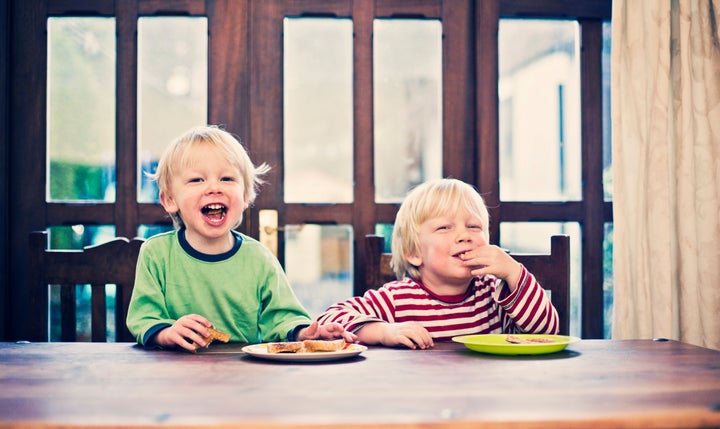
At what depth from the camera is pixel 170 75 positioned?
2648 mm

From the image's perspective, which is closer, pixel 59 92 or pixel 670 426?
pixel 670 426

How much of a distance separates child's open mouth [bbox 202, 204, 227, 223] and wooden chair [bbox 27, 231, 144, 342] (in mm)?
224

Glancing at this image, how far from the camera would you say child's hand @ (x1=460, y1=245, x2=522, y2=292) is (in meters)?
1.62

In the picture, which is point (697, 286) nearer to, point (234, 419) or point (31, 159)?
point (234, 419)

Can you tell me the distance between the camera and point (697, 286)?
2477mm

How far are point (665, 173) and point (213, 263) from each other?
1534 mm

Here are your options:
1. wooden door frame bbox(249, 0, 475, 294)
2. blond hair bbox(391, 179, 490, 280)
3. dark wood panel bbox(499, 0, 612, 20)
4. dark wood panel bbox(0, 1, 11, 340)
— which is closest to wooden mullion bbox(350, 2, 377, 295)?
wooden door frame bbox(249, 0, 475, 294)

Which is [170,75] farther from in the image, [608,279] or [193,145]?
[608,279]

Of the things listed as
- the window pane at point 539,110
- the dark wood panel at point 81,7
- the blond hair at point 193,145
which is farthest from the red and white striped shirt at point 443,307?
the dark wood panel at point 81,7

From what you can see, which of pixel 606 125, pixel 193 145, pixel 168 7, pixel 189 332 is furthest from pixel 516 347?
pixel 168 7

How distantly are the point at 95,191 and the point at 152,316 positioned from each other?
1170 millimetres

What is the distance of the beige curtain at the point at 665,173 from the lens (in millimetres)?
2459

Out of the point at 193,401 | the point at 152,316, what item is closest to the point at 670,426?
the point at 193,401

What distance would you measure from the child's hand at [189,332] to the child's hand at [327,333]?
219 millimetres
